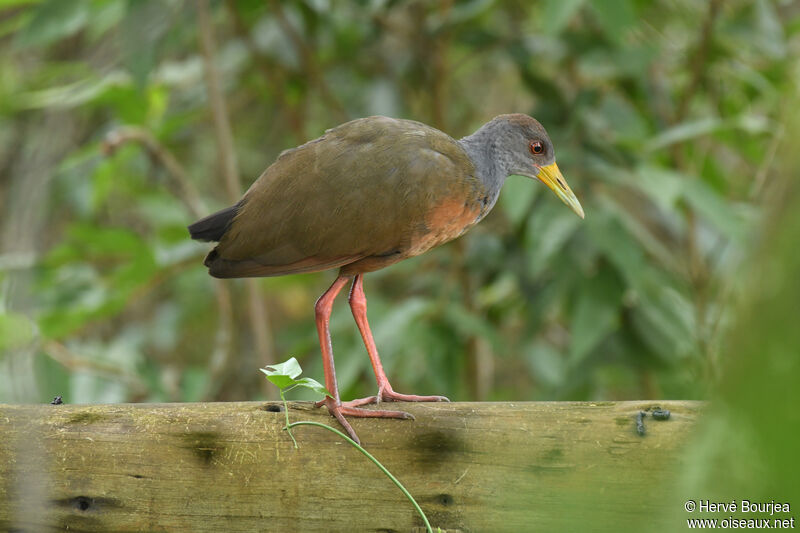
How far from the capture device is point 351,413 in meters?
1.99

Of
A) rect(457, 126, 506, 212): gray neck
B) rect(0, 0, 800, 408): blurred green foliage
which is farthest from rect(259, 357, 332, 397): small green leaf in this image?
rect(0, 0, 800, 408): blurred green foliage

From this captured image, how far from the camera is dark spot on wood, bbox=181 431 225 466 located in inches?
71.2

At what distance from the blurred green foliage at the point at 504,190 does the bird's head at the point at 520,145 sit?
85 cm

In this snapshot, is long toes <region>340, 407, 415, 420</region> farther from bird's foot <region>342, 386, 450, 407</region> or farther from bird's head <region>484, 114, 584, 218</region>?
bird's head <region>484, 114, 584, 218</region>

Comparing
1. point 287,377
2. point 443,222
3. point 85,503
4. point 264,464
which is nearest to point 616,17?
point 443,222

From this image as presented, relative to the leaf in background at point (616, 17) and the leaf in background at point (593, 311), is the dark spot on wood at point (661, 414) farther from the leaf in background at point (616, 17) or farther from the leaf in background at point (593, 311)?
the leaf in background at point (616, 17)

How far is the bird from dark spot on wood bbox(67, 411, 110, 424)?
0.51 metres

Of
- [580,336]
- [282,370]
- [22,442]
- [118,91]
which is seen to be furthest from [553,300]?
[22,442]

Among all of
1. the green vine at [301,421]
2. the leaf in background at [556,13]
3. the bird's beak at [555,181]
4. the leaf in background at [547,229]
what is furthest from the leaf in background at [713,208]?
the green vine at [301,421]

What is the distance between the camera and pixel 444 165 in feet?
7.57

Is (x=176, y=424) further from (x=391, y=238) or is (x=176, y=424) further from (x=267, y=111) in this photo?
(x=267, y=111)

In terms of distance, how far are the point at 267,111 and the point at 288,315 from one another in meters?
2.02

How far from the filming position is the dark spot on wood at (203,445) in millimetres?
1810

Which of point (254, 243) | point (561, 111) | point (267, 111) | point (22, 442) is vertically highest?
point (267, 111)
